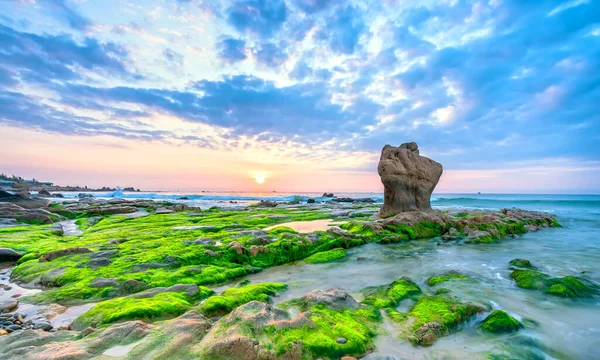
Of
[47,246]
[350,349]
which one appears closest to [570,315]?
[350,349]

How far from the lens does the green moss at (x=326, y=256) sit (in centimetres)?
1090

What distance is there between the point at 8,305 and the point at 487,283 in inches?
469

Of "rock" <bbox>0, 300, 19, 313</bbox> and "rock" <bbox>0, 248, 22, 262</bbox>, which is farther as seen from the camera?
"rock" <bbox>0, 248, 22, 262</bbox>

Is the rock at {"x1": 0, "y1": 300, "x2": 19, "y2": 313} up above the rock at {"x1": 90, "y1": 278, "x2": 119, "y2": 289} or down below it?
below

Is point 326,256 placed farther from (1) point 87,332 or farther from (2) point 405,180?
(2) point 405,180

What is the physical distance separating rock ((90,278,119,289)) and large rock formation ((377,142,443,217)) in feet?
57.6

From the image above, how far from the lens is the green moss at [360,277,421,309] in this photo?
6.38m

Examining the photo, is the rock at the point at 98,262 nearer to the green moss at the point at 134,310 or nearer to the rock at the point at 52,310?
the rock at the point at 52,310

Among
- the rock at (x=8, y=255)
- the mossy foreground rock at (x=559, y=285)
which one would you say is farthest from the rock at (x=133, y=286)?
Answer: the mossy foreground rock at (x=559, y=285)

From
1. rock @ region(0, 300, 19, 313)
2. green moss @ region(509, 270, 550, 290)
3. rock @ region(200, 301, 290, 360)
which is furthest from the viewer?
green moss @ region(509, 270, 550, 290)

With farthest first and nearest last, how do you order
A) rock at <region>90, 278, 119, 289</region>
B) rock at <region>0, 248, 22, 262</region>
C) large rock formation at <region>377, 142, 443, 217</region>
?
large rock formation at <region>377, 142, 443, 217</region> < rock at <region>0, 248, 22, 262</region> < rock at <region>90, 278, 119, 289</region>

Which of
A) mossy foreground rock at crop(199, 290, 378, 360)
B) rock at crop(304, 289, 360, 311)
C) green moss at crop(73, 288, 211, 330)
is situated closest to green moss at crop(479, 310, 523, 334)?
mossy foreground rock at crop(199, 290, 378, 360)

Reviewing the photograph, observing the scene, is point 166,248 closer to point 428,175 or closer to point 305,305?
point 305,305

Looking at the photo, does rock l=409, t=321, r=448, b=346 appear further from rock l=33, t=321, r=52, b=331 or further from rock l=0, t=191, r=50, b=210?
rock l=0, t=191, r=50, b=210
